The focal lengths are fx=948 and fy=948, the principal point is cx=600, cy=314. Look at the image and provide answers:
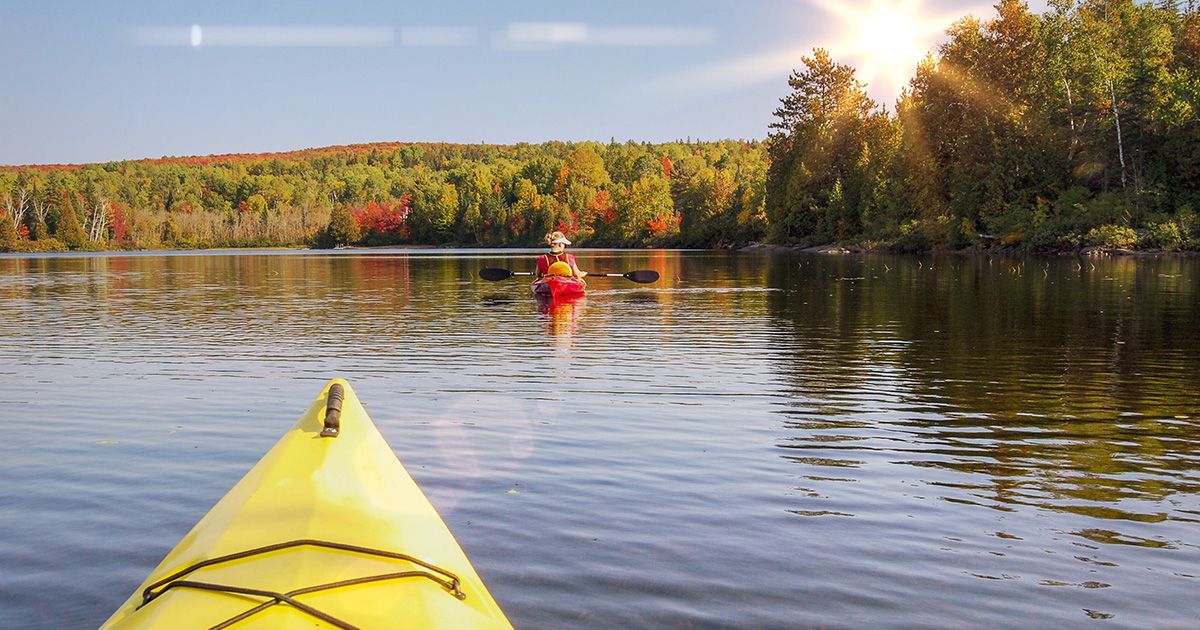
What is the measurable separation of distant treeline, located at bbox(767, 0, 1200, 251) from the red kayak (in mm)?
43807

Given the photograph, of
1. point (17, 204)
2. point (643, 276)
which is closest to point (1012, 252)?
point (643, 276)

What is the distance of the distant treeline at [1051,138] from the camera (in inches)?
2403

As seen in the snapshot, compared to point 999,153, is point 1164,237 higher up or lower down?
lower down

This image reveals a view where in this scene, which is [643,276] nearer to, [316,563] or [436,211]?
[316,563]

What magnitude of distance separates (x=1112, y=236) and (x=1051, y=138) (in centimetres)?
1169

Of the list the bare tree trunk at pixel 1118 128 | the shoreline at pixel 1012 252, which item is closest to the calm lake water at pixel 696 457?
the shoreline at pixel 1012 252

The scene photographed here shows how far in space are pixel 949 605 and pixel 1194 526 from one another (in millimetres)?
2963

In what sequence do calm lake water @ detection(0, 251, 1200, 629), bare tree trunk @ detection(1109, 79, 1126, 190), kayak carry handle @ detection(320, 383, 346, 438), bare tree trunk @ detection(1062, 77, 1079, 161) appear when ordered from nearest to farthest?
kayak carry handle @ detection(320, 383, 346, 438)
calm lake water @ detection(0, 251, 1200, 629)
bare tree trunk @ detection(1109, 79, 1126, 190)
bare tree trunk @ detection(1062, 77, 1079, 161)

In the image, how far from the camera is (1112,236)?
6034 cm

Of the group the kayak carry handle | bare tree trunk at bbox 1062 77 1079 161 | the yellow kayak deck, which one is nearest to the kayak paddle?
the kayak carry handle

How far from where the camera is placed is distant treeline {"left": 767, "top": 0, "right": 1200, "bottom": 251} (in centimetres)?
6103

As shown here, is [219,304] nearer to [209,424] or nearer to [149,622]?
[209,424]

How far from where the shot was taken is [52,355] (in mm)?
19547

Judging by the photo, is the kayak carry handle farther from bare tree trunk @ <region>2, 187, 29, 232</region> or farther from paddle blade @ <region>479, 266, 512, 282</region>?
bare tree trunk @ <region>2, 187, 29, 232</region>
